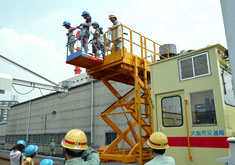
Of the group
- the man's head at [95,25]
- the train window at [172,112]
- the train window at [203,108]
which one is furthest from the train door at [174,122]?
the man's head at [95,25]

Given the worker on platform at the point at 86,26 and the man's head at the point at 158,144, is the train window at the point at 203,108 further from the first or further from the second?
the worker on platform at the point at 86,26

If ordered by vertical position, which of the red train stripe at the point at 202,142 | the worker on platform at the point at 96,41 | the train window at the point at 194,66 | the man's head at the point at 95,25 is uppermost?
the man's head at the point at 95,25

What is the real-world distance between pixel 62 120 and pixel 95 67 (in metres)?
15.2

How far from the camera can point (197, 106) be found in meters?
4.87

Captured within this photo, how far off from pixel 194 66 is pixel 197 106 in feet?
3.36

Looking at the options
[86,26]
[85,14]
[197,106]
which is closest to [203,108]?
[197,106]

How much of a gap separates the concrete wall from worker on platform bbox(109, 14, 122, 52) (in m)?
7.09

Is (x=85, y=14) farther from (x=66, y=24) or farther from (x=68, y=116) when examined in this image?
(x=68, y=116)

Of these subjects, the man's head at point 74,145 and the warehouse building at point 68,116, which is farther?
the warehouse building at point 68,116

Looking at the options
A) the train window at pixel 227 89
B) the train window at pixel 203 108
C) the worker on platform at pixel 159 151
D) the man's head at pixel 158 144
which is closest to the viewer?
the worker on platform at pixel 159 151

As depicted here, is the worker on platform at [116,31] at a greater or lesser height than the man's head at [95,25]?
lesser

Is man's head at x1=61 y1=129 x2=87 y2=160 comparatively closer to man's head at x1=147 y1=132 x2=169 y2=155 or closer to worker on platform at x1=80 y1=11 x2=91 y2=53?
man's head at x1=147 y1=132 x2=169 y2=155

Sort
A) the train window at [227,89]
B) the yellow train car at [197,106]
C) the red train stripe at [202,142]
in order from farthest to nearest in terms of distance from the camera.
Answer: the train window at [227,89] < the yellow train car at [197,106] < the red train stripe at [202,142]

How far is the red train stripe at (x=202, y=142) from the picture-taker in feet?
14.1
